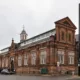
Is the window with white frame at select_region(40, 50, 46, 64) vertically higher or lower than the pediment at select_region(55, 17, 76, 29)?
lower

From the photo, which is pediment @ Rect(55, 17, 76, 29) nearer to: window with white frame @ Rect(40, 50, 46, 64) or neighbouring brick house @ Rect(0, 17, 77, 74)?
neighbouring brick house @ Rect(0, 17, 77, 74)

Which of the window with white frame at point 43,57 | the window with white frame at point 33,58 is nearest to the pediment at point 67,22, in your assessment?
the window with white frame at point 43,57

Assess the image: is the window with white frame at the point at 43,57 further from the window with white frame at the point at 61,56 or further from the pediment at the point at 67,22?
the pediment at the point at 67,22

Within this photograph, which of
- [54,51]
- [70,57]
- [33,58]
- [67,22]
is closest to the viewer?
[54,51]

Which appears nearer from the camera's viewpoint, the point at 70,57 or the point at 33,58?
the point at 70,57

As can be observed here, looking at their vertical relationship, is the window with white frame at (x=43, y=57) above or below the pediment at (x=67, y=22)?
below

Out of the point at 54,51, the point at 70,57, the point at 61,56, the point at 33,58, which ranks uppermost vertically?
the point at 54,51

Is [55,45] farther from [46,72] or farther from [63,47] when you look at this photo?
[46,72]

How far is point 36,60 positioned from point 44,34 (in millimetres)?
6980

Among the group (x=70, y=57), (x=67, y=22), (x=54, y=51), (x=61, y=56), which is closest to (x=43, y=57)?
(x=54, y=51)

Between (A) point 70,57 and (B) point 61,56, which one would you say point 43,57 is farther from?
(A) point 70,57

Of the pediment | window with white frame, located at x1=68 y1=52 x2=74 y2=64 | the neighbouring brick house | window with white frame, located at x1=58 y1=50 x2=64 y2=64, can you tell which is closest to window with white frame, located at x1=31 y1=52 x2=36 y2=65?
the neighbouring brick house

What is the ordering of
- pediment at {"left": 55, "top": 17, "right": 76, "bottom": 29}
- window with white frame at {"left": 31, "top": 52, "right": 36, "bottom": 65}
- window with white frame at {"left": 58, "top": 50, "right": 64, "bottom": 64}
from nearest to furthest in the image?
window with white frame at {"left": 58, "top": 50, "right": 64, "bottom": 64}, pediment at {"left": 55, "top": 17, "right": 76, "bottom": 29}, window with white frame at {"left": 31, "top": 52, "right": 36, "bottom": 65}

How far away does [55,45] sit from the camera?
164ft
